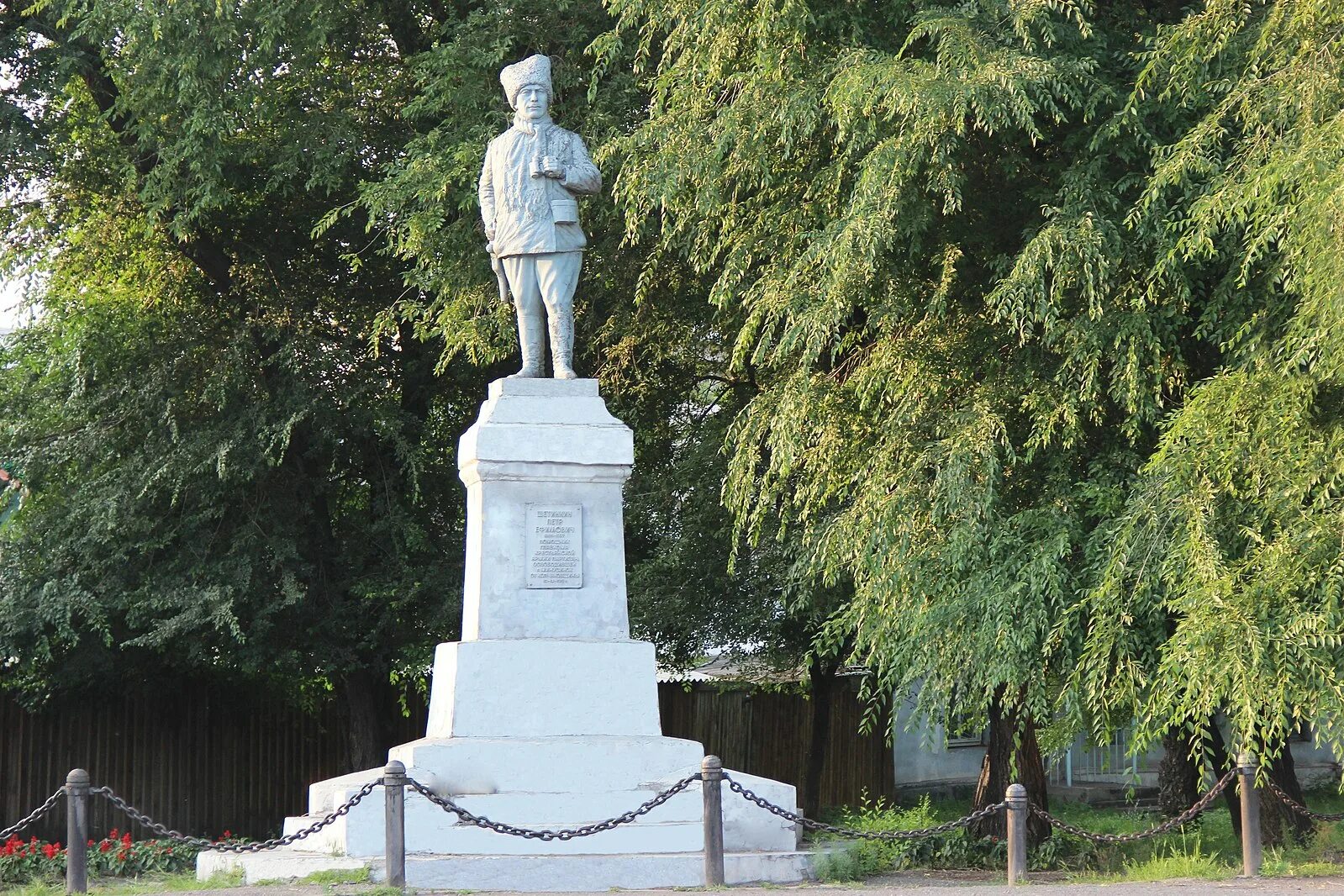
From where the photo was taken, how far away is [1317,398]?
35.4ft

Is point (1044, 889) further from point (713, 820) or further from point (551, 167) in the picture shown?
point (551, 167)

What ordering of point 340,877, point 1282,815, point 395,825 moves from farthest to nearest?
point 1282,815
point 340,877
point 395,825

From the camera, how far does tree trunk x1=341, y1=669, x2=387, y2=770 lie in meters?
19.5

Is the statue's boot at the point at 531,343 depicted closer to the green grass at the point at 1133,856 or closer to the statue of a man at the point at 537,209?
the statue of a man at the point at 537,209

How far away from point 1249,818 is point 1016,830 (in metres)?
1.76

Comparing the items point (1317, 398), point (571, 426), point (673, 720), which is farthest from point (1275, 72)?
point (673, 720)

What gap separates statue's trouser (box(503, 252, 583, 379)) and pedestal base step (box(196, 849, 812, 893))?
11.6 feet

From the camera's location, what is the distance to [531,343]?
38.1ft

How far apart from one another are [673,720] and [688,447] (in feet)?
20.0

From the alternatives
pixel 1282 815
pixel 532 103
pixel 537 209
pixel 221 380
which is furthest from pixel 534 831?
pixel 221 380

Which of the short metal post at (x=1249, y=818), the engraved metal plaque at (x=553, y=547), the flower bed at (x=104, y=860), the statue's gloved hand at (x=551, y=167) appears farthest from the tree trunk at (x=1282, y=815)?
the flower bed at (x=104, y=860)

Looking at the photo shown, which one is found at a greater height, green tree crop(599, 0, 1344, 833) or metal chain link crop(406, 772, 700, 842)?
green tree crop(599, 0, 1344, 833)

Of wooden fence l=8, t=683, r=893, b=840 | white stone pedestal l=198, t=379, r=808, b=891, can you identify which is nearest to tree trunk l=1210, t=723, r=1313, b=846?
white stone pedestal l=198, t=379, r=808, b=891

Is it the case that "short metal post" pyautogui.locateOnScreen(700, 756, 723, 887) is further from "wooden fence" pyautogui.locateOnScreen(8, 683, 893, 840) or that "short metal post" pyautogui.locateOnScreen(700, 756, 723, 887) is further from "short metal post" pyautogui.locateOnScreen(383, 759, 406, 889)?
"wooden fence" pyautogui.locateOnScreen(8, 683, 893, 840)
